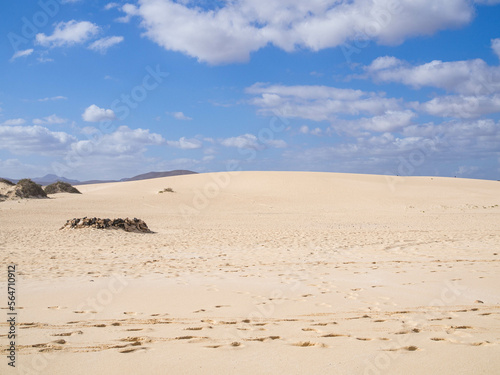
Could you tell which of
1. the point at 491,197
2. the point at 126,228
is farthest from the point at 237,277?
the point at 491,197

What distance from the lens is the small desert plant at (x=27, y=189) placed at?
2898cm

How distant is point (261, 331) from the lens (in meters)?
4.16

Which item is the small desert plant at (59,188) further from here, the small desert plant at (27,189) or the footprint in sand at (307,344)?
the footprint in sand at (307,344)

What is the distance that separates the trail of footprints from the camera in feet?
12.1

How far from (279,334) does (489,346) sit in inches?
78.9

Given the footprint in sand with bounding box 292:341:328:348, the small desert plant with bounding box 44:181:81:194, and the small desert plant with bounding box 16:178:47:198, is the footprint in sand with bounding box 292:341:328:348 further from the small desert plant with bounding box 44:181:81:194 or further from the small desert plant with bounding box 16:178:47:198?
the small desert plant with bounding box 44:181:81:194

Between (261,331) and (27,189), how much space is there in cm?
3083

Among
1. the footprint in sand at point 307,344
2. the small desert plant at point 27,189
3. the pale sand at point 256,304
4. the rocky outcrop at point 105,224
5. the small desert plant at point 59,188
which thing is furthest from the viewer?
the small desert plant at point 59,188

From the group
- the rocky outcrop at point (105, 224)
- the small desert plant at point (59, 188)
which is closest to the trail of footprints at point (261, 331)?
the rocky outcrop at point (105, 224)

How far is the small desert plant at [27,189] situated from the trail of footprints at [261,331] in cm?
2872

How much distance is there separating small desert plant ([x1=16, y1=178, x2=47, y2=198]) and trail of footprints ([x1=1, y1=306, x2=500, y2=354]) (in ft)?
94.2

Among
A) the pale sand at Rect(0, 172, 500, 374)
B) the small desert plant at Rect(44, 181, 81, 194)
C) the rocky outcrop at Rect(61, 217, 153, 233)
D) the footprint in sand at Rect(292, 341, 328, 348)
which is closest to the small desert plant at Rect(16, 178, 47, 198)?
the small desert plant at Rect(44, 181, 81, 194)

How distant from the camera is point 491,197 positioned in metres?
38.0

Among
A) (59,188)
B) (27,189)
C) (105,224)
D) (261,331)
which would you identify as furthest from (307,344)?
(59,188)
